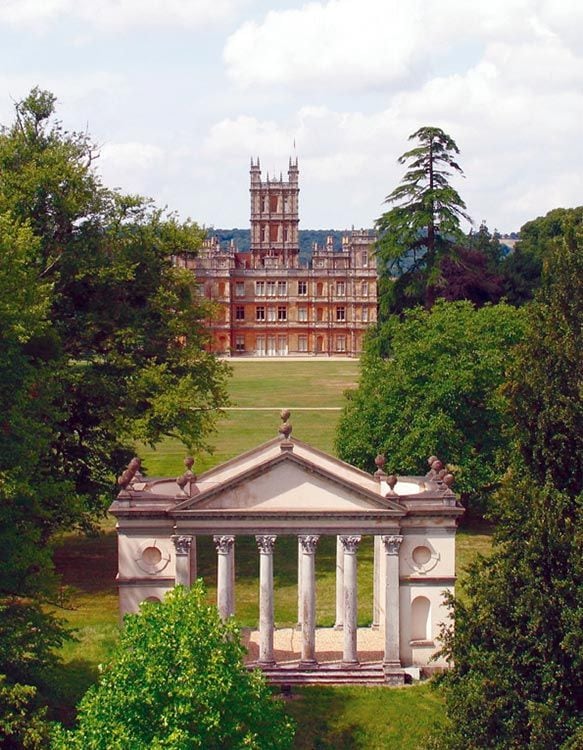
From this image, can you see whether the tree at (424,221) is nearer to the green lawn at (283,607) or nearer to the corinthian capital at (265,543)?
the green lawn at (283,607)

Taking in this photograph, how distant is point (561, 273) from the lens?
1469 centimetres

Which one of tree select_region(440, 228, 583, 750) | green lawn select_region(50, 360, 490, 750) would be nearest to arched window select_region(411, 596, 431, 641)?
green lawn select_region(50, 360, 490, 750)

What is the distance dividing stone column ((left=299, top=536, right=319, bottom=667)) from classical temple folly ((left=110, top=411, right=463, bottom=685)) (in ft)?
0.07

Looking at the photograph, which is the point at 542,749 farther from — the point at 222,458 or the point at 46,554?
the point at 222,458

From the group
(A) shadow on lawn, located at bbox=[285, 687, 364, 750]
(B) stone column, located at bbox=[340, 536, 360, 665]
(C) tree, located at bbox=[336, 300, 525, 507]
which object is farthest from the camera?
(C) tree, located at bbox=[336, 300, 525, 507]

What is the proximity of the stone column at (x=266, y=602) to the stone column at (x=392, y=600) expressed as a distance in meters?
2.31

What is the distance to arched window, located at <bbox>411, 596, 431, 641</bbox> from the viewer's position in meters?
19.9

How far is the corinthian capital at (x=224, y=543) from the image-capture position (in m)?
19.1

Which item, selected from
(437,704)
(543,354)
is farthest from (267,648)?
(543,354)

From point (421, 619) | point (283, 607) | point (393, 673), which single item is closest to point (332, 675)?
point (393, 673)

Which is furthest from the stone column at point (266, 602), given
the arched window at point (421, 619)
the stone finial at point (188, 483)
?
the arched window at point (421, 619)

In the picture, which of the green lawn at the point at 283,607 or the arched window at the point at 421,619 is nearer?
the green lawn at the point at 283,607

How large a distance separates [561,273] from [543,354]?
1.29m

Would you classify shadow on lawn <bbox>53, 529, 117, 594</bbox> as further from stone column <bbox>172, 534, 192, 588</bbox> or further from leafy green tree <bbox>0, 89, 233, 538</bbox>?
stone column <bbox>172, 534, 192, 588</bbox>
